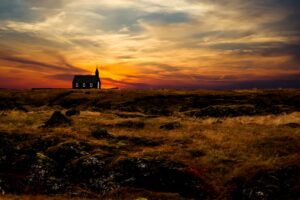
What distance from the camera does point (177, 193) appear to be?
24.2 m

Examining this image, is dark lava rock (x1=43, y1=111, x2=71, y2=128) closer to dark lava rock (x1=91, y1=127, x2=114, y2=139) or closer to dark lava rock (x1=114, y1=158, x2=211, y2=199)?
dark lava rock (x1=91, y1=127, x2=114, y2=139)

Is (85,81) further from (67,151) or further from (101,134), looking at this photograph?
(67,151)

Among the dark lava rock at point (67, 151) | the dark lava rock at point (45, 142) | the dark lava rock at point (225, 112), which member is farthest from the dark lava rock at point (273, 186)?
the dark lava rock at point (225, 112)

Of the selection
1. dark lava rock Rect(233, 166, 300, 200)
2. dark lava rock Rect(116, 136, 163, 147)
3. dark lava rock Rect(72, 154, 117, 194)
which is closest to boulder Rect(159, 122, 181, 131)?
dark lava rock Rect(116, 136, 163, 147)

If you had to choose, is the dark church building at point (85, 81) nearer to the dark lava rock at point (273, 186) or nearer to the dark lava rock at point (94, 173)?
the dark lava rock at point (94, 173)

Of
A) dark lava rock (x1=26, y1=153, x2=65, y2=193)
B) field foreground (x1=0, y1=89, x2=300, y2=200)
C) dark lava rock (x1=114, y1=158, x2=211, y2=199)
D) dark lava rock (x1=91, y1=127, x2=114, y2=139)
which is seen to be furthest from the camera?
dark lava rock (x1=91, y1=127, x2=114, y2=139)

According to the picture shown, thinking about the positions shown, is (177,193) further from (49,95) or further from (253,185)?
(49,95)

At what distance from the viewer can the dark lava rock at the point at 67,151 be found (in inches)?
1177

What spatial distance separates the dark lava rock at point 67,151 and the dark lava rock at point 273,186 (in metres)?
13.6

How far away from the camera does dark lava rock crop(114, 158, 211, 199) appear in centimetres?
2448

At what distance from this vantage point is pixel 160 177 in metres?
25.8

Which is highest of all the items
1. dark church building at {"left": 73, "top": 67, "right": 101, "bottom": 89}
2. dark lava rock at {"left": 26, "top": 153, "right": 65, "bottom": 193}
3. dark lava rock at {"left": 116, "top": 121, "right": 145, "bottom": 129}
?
dark church building at {"left": 73, "top": 67, "right": 101, "bottom": 89}

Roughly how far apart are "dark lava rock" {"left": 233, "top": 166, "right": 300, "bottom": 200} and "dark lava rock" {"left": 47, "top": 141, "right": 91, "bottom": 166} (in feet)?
44.5

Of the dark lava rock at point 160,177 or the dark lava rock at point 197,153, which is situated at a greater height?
the dark lava rock at point 197,153
